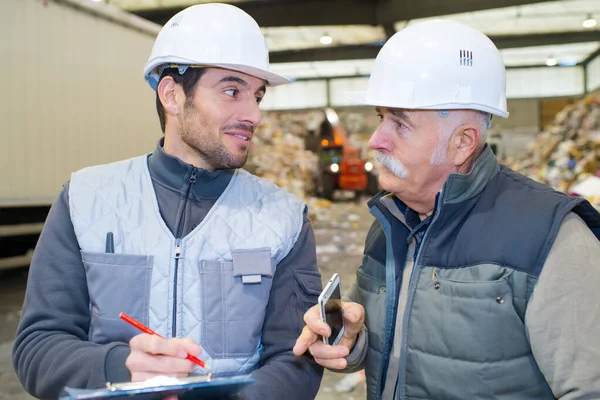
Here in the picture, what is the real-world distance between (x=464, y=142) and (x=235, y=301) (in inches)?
32.7

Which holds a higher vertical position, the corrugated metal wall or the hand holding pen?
the corrugated metal wall

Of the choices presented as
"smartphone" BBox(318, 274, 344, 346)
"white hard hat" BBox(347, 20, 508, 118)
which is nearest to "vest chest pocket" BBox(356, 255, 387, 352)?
"smartphone" BBox(318, 274, 344, 346)

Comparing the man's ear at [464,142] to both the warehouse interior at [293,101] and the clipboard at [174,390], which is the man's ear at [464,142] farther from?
the clipboard at [174,390]

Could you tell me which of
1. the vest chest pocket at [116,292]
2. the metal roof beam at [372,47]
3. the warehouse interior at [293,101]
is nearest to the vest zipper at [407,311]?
the warehouse interior at [293,101]

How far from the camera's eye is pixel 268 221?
1.77 meters

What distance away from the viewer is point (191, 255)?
164 centimetres

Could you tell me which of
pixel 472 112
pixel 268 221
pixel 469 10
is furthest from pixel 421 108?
pixel 469 10

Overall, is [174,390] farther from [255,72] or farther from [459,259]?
[255,72]

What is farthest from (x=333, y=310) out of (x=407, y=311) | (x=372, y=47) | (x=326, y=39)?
(x=372, y=47)

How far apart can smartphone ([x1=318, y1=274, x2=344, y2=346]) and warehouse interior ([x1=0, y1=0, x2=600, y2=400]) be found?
839mm

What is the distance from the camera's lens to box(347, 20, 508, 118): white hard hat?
1.68 metres

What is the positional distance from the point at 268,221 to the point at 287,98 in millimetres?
20742

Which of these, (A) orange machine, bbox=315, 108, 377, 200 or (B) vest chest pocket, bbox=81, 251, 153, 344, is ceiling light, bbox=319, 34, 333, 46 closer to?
(A) orange machine, bbox=315, 108, 377, 200

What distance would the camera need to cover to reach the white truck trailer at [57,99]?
5.29 metres
